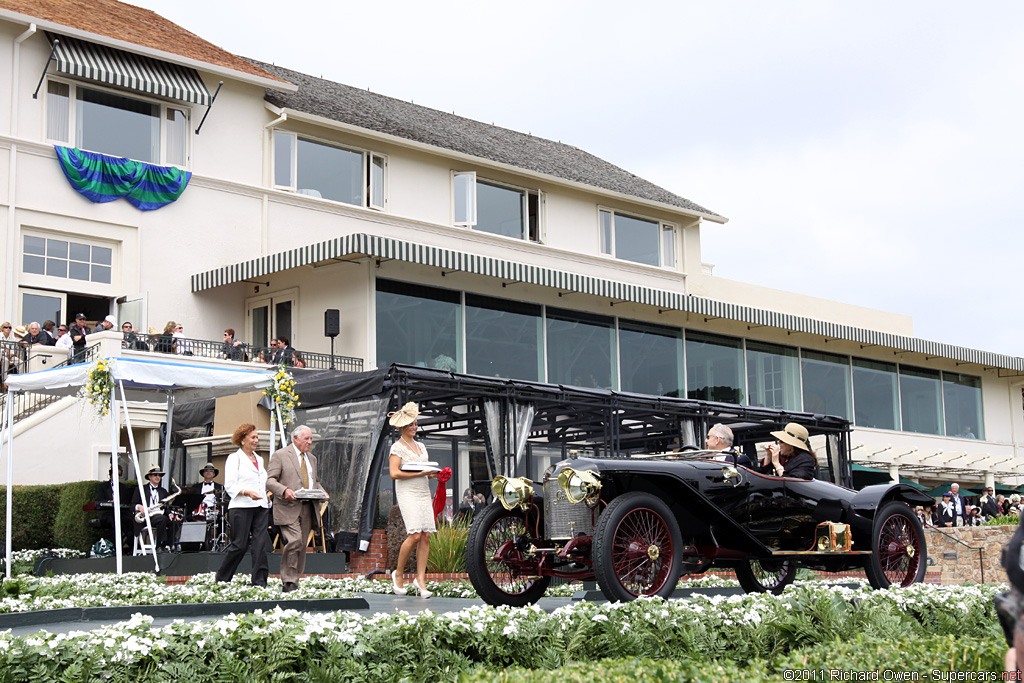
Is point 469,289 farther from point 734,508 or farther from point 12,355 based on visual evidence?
point 734,508

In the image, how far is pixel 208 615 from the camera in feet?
30.5

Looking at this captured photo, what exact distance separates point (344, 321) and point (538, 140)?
55.1 ft

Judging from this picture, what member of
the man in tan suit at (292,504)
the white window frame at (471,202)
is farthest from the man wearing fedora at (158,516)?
the white window frame at (471,202)

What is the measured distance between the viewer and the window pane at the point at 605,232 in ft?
113

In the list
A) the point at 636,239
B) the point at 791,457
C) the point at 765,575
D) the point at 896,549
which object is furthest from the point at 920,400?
the point at 896,549

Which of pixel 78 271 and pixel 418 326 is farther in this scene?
pixel 418 326

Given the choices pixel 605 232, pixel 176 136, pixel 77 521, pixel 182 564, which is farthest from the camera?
pixel 605 232

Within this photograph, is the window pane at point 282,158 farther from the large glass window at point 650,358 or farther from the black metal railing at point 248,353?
the large glass window at point 650,358

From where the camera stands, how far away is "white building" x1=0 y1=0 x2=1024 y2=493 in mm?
24922

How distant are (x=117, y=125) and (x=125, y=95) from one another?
0.74m

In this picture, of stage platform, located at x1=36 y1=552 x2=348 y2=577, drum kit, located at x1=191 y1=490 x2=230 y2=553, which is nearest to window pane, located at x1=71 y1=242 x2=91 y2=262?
drum kit, located at x1=191 y1=490 x2=230 y2=553

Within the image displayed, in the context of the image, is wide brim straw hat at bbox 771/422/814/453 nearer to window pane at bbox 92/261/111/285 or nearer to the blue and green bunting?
window pane at bbox 92/261/111/285

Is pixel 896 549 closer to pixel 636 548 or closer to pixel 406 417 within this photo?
pixel 636 548

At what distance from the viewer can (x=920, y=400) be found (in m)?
38.4
